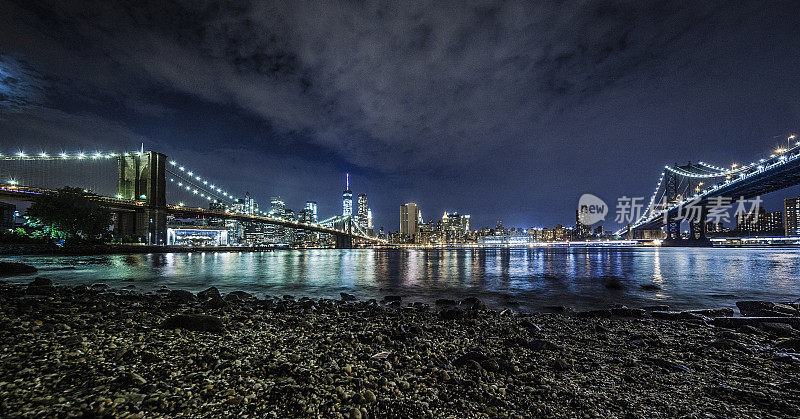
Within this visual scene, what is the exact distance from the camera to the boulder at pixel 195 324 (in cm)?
556

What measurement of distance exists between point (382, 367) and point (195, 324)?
3731 mm

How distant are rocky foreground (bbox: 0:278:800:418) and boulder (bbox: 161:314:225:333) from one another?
0.03 m

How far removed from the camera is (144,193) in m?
58.8

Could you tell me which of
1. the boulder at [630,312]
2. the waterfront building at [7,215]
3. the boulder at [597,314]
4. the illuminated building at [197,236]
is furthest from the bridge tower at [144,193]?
the boulder at [630,312]

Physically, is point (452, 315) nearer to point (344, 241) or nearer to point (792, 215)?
point (344, 241)

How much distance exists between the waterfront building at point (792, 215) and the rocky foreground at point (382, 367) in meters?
147

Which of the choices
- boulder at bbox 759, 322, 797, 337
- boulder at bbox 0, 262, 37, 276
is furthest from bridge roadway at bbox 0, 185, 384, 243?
boulder at bbox 759, 322, 797, 337

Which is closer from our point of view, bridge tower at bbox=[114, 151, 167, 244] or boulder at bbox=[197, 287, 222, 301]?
boulder at bbox=[197, 287, 222, 301]

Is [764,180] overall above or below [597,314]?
above

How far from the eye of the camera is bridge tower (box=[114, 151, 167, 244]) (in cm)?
5675

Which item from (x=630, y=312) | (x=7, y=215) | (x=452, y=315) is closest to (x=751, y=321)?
(x=630, y=312)

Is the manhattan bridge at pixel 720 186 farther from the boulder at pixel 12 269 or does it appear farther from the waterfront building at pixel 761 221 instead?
the boulder at pixel 12 269

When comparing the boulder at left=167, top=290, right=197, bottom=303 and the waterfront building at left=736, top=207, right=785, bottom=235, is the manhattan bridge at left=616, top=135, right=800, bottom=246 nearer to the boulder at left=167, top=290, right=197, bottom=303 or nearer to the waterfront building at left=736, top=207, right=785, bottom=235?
the waterfront building at left=736, top=207, right=785, bottom=235

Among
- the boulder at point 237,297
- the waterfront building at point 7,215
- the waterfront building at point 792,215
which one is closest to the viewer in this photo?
the boulder at point 237,297
